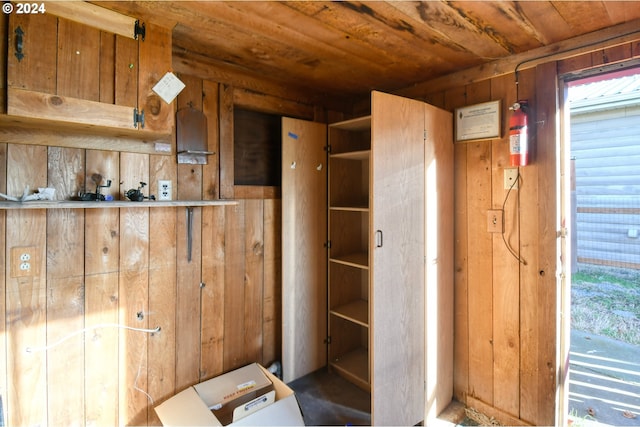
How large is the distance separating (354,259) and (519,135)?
141 centimetres

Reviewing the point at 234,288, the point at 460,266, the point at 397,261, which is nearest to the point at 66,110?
the point at 234,288

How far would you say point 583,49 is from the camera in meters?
1.73

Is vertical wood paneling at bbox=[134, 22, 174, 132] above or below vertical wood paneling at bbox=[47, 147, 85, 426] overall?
above

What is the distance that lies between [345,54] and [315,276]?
1656mm

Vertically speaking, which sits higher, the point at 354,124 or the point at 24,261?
the point at 354,124

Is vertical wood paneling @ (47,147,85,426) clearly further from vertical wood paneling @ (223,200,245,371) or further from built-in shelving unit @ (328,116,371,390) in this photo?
built-in shelving unit @ (328,116,371,390)

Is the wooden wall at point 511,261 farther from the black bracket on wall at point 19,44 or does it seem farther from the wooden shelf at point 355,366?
the black bracket on wall at point 19,44

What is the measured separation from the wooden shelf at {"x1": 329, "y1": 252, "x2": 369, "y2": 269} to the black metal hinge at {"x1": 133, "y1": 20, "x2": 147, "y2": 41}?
1.84m

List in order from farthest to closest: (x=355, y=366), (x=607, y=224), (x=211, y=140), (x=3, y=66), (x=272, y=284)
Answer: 1. (x=355, y=366)
2. (x=272, y=284)
3. (x=211, y=140)
4. (x=607, y=224)
5. (x=3, y=66)

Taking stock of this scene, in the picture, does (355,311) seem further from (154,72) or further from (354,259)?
(154,72)

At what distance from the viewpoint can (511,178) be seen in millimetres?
2010

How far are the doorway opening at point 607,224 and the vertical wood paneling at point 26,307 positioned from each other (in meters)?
2.93

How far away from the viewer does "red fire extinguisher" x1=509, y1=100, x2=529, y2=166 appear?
6.18 feet

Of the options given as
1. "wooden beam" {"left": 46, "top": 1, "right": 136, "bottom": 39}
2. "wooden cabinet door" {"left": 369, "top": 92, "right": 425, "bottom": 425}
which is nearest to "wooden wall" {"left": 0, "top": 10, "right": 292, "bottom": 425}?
"wooden beam" {"left": 46, "top": 1, "right": 136, "bottom": 39}
